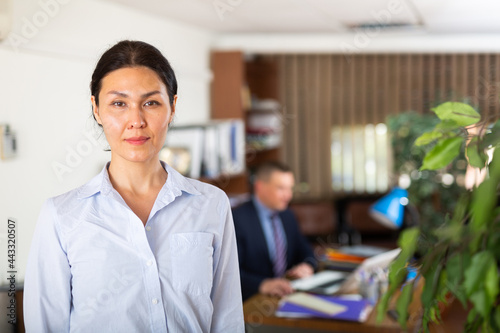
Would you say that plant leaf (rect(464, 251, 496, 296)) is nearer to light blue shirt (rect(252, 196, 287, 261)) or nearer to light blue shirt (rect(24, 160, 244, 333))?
light blue shirt (rect(24, 160, 244, 333))

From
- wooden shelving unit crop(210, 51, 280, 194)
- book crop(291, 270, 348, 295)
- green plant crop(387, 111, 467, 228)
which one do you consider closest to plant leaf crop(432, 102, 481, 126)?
book crop(291, 270, 348, 295)

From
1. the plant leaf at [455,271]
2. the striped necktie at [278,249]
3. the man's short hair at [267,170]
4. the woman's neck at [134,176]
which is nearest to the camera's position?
the plant leaf at [455,271]

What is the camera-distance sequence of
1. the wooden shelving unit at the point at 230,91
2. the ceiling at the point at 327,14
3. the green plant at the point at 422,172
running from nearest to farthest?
the ceiling at the point at 327,14, the wooden shelving unit at the point at 230,91, the green plant at the point at 422,172

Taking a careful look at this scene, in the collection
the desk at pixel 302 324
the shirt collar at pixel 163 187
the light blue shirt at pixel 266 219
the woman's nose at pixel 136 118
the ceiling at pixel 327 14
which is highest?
the ceiling at pixel 327 14

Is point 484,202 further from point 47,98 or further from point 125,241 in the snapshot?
point 47,98

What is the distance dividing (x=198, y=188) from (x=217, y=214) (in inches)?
3.4

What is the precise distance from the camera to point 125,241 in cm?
136

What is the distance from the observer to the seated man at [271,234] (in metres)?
3.58

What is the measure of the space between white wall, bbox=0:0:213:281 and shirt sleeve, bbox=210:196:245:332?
765 mm

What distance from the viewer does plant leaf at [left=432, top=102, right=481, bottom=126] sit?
994 mm

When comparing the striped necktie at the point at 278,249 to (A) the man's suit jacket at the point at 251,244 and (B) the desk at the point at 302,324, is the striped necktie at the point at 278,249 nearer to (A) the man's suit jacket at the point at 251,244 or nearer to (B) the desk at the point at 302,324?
(A) the man's suit jacket at the point at 251,244

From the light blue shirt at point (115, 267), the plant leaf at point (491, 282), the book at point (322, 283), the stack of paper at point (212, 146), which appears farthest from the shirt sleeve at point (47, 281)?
the stack of paper at point (212, 146)

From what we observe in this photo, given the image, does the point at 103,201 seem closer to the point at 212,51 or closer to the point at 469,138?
the point at 469,138

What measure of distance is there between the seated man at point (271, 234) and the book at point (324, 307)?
0.46 meters
